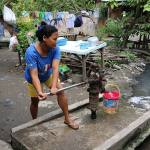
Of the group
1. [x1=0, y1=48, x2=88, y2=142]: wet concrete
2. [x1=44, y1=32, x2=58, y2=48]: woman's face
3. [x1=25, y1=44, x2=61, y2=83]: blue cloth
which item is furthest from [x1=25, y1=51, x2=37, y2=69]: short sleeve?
[x1=0, y1=48, x2=88, y2=142]: wet concrete

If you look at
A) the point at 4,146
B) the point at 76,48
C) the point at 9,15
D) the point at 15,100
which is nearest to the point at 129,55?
the point at 76,48

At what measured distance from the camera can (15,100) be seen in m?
6.84

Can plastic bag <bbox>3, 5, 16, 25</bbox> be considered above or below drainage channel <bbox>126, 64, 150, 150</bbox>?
above

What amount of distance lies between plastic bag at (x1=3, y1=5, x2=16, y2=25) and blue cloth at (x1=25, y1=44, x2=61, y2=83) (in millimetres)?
6073

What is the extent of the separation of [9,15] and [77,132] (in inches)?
268

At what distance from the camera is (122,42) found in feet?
38.5

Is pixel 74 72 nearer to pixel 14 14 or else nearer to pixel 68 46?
pixel 68 46

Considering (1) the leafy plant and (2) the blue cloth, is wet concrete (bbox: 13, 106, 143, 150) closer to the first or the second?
(2) the blue cloth

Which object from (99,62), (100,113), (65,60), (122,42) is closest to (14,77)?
(65,60)

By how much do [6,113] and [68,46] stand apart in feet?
9.58

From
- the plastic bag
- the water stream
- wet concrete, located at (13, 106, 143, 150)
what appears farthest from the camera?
the plastic bag

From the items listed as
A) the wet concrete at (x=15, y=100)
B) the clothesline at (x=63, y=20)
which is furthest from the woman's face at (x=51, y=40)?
the clothesline at (x=63, y=20)

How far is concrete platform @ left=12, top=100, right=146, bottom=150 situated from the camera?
172 inches

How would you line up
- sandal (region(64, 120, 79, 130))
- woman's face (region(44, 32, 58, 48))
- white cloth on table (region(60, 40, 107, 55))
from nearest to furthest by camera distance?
woman's face (region(44, 32, 58, 48))
sandal (region(64, 120, 79, 130))
white cloth on table (region(60, 40, 107, 55))
